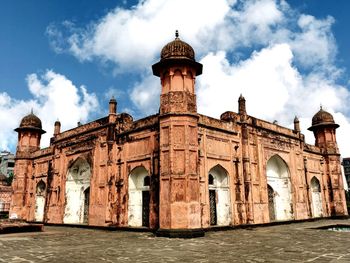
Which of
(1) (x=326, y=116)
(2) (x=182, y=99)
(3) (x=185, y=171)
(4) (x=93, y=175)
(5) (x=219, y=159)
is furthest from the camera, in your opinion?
(1) (x=326, y=116)

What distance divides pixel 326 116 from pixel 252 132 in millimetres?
10650

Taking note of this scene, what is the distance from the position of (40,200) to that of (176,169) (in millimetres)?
15347

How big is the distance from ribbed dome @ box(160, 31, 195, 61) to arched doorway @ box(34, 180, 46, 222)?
15.1 meters

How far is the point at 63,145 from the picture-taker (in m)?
22.2

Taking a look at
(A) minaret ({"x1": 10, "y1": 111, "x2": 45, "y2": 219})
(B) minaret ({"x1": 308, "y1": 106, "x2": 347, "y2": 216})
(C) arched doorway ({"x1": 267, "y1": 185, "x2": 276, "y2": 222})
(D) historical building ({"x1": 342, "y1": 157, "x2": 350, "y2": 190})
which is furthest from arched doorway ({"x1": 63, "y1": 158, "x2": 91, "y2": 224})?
(D) historical building ({"x1": 342, "y1": 157, "x2": 350, "y2": 190})

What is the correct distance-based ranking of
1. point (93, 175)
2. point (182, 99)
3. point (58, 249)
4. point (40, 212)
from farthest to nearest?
point (40, 212), point (93, 175), point (182, 99), point (58, 249)

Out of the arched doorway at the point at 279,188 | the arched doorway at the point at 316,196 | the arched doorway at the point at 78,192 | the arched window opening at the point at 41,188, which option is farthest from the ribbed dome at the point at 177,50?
the arched doorway at the point at 316,196

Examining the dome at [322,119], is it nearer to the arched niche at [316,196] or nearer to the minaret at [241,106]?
the arched niche at [316,196]

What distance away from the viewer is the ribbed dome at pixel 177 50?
15.3m

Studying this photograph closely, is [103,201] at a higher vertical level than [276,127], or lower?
lower

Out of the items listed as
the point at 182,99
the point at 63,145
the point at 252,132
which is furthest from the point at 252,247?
the point at 63,145

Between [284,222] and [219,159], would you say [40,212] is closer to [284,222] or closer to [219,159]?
[219,159]

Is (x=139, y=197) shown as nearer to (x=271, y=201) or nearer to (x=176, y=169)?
(x=176, y=169)

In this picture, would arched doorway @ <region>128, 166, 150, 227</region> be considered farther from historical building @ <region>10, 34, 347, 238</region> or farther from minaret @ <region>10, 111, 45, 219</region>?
minaret @ <region>10, 111, 45, 219</region>
